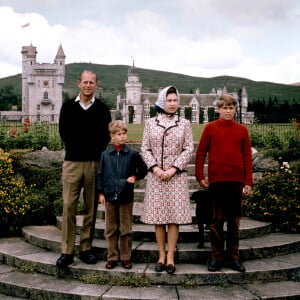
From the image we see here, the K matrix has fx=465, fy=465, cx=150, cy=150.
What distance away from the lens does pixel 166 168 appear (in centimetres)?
561

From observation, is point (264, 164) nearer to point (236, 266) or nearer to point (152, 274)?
point (236, 266)

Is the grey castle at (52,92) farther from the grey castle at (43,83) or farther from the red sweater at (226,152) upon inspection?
the red sweater at (226,152)

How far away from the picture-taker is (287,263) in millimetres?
6180

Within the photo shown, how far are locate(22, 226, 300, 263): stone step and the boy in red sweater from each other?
44cm

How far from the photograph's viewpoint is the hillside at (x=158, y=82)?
130 metres

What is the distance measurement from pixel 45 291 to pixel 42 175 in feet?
13.1

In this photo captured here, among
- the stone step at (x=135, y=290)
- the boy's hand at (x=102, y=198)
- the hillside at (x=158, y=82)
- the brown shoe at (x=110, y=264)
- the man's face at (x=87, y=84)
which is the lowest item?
the stone step at (x=135, y=290)

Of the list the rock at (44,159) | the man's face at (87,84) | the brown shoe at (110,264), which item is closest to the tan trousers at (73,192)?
the brown shoe at (110,264)

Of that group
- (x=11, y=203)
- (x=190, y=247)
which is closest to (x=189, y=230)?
(x=190, y=247)

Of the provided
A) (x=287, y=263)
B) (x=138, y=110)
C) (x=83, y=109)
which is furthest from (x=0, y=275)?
(x=138, y=110)

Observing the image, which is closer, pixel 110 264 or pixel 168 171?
pixel 168 171

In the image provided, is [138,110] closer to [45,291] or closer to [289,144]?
[289,144]

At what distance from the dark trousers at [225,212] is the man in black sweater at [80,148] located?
60.8 inches

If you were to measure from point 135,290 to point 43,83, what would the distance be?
84137 mm
